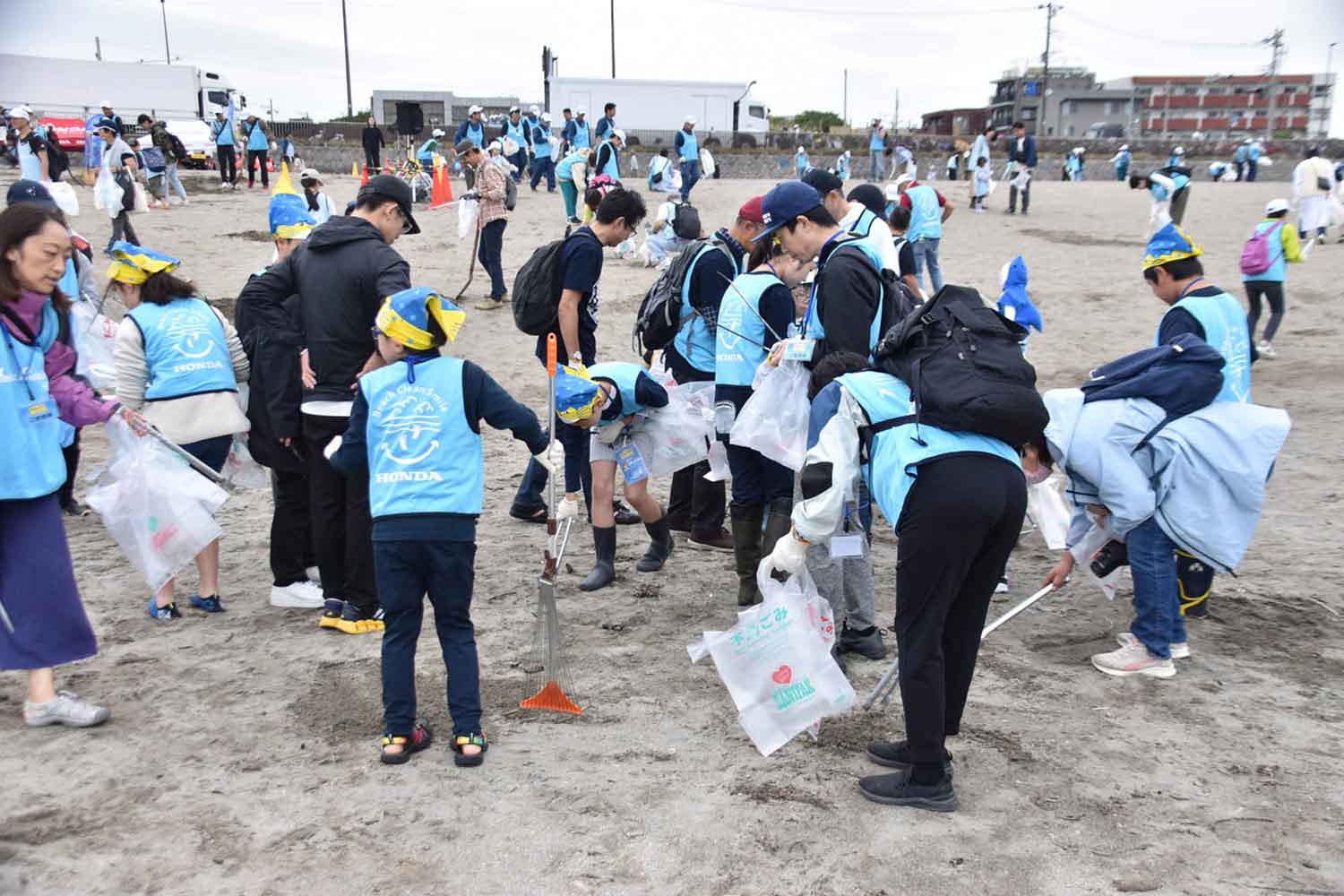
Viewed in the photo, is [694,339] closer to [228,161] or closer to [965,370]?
[965,370]

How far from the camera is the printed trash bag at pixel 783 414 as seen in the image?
4.70 metres

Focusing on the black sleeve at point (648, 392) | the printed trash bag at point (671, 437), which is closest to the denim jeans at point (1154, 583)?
the printed trash bag at point (671, 437)

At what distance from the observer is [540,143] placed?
2133 centimetres

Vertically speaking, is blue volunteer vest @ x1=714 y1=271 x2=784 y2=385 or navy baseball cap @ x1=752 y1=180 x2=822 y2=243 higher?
navy baseball cap @ x1=752 y1=180 x2=822 y2=243

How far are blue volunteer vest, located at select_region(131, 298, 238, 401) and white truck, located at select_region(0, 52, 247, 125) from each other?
35.4 meters

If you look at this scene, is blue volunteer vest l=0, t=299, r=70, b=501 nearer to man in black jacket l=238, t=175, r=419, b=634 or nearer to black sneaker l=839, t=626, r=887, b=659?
man in black jacket l=238, t=175, r=419, b=634

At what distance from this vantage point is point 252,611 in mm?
5359

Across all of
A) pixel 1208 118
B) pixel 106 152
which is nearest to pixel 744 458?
pixel 106 152

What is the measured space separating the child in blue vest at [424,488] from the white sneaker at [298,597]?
5.74ft

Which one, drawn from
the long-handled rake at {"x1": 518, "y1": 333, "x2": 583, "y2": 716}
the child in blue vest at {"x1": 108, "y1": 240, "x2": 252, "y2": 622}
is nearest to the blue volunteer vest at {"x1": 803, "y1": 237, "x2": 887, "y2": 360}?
the long-handled rake at {"x1": 518, "y1": 333, "x2": 583, "y2": 716}

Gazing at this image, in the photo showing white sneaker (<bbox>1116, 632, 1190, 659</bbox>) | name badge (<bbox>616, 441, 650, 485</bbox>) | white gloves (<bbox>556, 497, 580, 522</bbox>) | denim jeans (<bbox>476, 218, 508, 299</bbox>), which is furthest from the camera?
denim jeans (<bbox>476, 218, 508, 299</bbox>)

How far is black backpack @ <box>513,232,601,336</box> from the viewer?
233 inches

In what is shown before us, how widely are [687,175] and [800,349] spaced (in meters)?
16.6

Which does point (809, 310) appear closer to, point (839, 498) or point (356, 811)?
point (839, 498)
